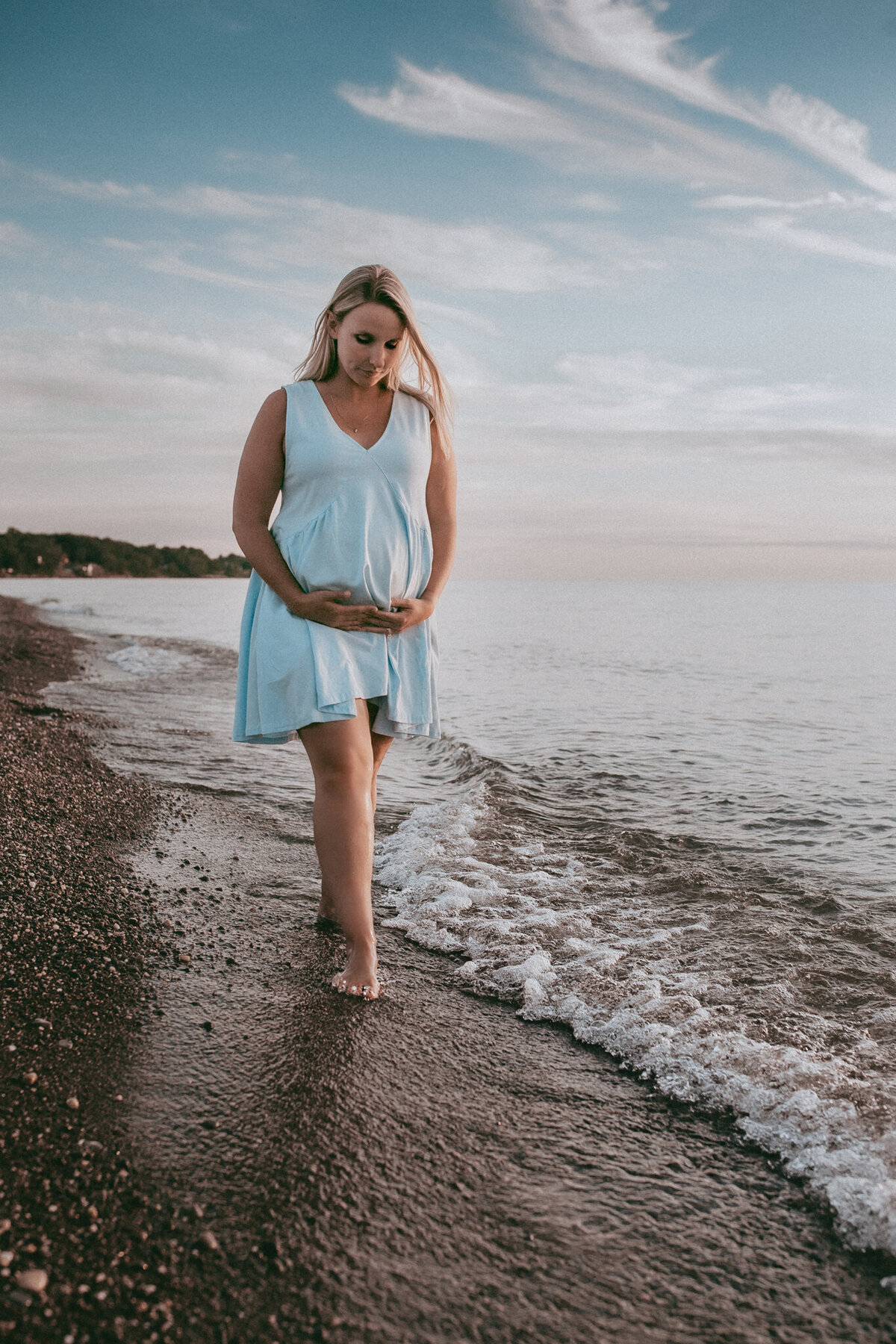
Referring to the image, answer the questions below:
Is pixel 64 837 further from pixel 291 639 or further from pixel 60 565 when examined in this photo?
pixel 60 565

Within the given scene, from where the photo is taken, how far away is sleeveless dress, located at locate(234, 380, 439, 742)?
9.88ft

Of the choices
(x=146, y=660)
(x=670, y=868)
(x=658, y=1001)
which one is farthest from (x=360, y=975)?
(x=146, y=660)

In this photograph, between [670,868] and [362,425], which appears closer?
[362,425]

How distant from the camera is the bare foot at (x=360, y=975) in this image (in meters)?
3.09

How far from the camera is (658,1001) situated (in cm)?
329

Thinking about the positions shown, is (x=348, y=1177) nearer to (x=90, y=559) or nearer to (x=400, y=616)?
(x=400, y=616)

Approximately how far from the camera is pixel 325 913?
3832 mm

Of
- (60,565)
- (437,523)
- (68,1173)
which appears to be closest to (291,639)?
(437,523)

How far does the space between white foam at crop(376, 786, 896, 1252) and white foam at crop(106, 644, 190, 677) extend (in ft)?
40.1

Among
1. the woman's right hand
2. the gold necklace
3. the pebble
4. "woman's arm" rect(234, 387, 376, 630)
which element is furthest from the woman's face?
the pebble

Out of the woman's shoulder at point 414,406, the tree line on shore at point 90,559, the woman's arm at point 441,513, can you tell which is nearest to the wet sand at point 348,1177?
the woman's arm at point 441,513

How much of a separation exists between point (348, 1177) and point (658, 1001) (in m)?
1.59

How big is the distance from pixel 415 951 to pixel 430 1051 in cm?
97

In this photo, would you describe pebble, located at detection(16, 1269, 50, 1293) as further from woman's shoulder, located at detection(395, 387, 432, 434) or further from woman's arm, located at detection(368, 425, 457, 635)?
woman's shoulder, located at detection(395, 387, 432, 434)
